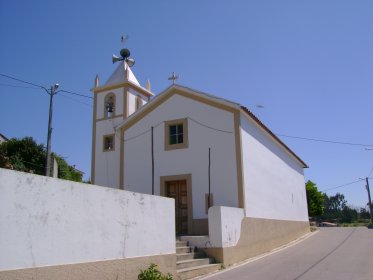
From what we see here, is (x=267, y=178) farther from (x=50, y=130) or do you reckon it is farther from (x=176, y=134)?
(x=50, y=130)

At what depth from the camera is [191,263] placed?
1166 cm

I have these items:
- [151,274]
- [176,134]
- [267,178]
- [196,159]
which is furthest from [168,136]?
[151,274]

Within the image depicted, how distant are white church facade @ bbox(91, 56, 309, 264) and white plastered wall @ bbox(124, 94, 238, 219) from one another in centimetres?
4

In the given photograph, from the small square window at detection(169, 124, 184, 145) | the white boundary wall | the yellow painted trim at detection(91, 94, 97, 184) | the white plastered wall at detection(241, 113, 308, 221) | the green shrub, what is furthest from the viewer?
the yellow painted trim at detection(91, 94, 97, 184)

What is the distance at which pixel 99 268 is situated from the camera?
7.94 meters

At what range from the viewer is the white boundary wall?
635 centimetres

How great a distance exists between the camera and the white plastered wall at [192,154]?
50.3 feet

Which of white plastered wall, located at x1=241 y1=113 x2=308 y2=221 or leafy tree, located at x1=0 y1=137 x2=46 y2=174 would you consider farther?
leafy tree, located at x1=0 y1=137 x2=46 y2=174

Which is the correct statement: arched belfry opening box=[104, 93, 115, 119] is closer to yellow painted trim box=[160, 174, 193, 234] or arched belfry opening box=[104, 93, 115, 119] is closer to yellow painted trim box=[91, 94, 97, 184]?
yellow painted trim box=[91, 94, 97, 184]

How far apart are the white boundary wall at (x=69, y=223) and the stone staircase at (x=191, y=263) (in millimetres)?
1233

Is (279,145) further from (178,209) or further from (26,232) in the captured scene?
(26,232)

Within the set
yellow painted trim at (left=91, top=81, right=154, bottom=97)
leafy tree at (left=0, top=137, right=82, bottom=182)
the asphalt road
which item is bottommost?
the asphalt road

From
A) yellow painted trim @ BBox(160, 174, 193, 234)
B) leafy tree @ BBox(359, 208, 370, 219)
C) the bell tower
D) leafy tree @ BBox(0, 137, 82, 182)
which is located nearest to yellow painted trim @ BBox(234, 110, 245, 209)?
yellow painted trim @ BBox(160, 174, 193, 234)

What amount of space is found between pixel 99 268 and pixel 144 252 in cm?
172
